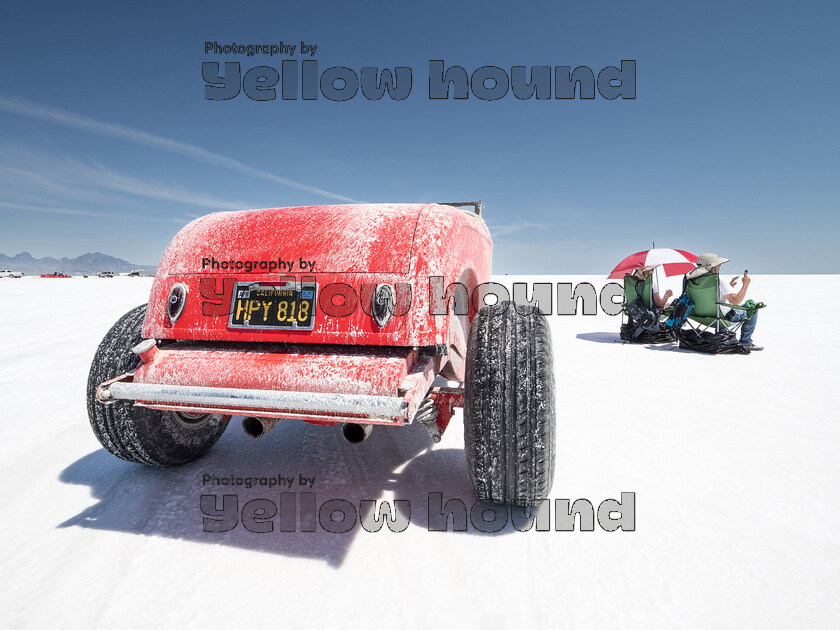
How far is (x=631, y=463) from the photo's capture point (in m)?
2.94

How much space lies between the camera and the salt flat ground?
172 centimetres

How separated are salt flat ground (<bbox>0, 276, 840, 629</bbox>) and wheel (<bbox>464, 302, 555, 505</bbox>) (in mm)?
333

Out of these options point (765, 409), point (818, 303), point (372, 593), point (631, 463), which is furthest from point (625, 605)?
point (818, 303)

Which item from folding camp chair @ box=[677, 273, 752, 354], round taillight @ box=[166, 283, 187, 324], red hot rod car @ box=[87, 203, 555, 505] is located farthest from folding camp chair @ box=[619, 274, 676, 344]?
round taillight @ box=[166, 283, 187, 324]

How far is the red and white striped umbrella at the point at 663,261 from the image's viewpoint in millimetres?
7738

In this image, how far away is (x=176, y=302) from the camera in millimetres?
2371

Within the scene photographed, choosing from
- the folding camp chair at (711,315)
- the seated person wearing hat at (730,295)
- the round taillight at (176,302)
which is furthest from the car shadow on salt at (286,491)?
the seated person wearing hat at (730,295)

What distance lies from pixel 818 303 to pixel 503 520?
17.0 meters

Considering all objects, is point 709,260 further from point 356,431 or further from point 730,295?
point 356,431

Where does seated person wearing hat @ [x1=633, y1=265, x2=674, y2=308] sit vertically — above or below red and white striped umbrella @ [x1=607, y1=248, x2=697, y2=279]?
below

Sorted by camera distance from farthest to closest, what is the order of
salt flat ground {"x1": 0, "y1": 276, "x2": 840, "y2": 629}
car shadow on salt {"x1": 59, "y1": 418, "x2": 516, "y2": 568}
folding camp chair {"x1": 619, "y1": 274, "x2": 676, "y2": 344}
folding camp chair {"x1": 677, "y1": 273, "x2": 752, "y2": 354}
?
folding camp chair {"x1": 619, "y1": 274, "x2": 676, "y2": 344}
folding camp chair {"x1": 677, "y1": 273, "x2": 752, "y2": 354}
car shadow on salt {"x1": 59, "y1": 418, "x2": 516, "y2": 568}
salt flat ground {"x1": 0, "y1": 276, "x2": 840, "y2": 629}

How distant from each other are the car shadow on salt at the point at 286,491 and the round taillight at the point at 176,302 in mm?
1079

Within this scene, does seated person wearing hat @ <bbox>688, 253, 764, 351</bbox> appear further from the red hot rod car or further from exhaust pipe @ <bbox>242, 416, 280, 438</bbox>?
exhaust pipe @ <bbox>242, 416, 280, 438</bbox>

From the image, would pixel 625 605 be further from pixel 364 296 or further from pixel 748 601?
pixel 364 296
